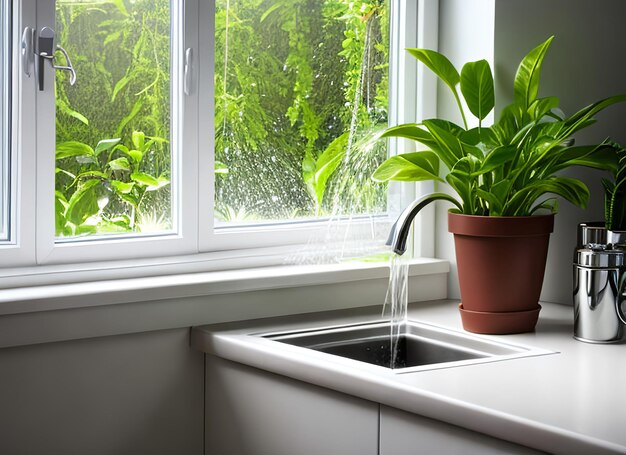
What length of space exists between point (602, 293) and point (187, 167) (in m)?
0.91

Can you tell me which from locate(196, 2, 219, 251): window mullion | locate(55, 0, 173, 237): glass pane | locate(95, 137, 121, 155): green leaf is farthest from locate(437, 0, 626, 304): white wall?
locate(95, 137, 121, 155): green leaf

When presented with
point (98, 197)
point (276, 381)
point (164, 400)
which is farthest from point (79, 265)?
point (276, 381)

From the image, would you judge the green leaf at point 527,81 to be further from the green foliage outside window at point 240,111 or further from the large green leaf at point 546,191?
the green foliage outside window at point 240,111

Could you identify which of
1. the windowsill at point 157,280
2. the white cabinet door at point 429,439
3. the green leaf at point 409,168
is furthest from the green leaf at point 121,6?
the white cabinet door at point 429,439

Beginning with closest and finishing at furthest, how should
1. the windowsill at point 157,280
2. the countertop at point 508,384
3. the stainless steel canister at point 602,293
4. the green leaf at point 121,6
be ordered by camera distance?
the countertop at point 508,384, the windowsill at point 157,280, the stainless steel canister at point 602,293, the green leaf at point 121,6

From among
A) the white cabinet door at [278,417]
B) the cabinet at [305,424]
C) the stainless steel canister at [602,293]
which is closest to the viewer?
the cabinet at [305,424]

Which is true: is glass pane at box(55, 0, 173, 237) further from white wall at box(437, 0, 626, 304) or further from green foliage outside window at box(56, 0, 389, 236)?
white wall at box(437, 0, 626, 304)

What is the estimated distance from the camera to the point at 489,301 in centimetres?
189

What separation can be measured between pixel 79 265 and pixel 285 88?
2.15 feet

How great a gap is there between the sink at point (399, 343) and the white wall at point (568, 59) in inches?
16.5

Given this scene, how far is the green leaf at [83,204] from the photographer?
74.3 inches

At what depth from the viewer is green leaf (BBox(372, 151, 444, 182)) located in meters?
2.00

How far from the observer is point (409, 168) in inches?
79.3

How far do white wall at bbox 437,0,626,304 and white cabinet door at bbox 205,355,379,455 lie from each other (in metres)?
0.81
